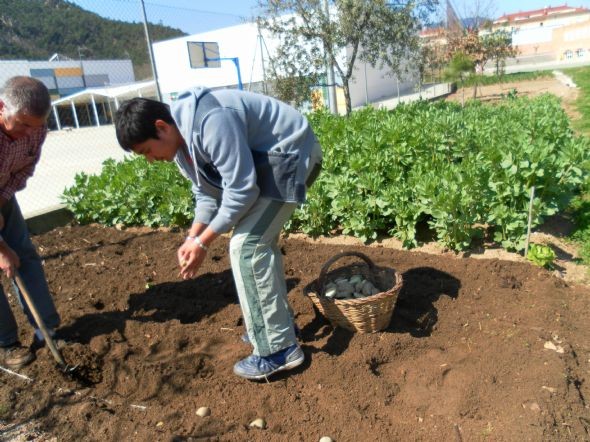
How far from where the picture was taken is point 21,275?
321 cm

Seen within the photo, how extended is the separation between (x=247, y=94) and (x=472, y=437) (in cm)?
192

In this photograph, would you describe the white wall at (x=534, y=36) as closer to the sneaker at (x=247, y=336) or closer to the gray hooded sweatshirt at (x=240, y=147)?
the sneaker at (x=247, y=336)

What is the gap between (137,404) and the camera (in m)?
2.62

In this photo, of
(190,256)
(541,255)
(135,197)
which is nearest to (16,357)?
(190,256)

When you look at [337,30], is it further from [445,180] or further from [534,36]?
[534,36]

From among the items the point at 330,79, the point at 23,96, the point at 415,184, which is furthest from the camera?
the point at 330,79

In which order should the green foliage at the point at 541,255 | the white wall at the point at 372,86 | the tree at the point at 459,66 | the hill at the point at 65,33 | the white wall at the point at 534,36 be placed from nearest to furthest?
the green foliage at the point at 541,255 → the hill at the point at 65,33 → the tree at the point at 459,66 → the white wall at the point at 372,86 → the white wall at the point at 534,36

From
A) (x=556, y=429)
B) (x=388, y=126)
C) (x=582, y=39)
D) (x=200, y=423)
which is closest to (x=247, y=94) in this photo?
(x=200, y=423)

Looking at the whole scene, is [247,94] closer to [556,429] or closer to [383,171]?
[556,429]

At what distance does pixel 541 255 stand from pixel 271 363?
2.26 m

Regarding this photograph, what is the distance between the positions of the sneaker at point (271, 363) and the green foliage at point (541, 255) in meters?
2.07

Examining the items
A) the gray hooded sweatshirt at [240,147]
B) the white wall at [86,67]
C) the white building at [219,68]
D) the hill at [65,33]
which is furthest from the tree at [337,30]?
the white building at [219,68]

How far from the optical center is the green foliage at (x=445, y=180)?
387 centimetres

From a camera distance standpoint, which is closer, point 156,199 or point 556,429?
point 556,429
